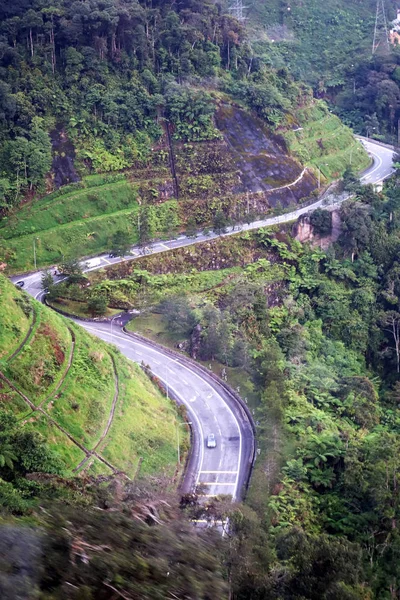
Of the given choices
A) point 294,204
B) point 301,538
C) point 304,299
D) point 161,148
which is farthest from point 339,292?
point 301,538

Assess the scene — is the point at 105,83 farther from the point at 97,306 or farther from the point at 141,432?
the point at 141,432

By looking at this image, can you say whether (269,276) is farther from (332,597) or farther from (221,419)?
(332,597)

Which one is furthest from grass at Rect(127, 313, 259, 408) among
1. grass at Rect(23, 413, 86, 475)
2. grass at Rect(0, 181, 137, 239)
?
grass at Rect(0, 181, 137, 239)

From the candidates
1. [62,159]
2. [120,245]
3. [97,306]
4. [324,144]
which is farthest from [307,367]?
[324,144]

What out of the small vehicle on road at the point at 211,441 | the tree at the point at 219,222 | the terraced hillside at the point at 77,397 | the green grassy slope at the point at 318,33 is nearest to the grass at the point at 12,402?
the terraced hillside at the point at 77,397

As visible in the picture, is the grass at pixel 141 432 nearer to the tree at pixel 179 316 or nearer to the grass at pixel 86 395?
the grass at pixel 86 395

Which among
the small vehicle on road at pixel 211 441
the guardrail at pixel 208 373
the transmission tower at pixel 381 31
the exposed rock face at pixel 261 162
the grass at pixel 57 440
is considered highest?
the transmission tower at pixel 381 31
